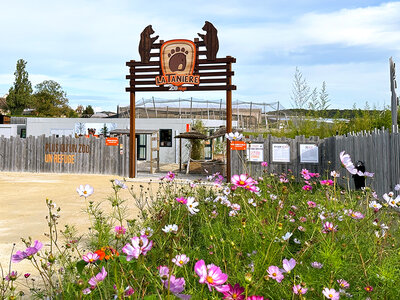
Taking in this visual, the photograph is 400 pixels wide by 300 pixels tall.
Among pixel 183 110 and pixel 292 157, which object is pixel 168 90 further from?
pixel 183 110

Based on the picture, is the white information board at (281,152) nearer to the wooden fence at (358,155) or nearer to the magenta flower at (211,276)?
the wooden fence at (358,155)

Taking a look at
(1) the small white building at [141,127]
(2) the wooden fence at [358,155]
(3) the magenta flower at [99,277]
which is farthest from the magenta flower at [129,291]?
(1) the small white building at [141,127]

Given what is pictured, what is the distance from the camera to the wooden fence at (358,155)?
7.05 m

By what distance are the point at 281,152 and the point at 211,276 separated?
461 inches

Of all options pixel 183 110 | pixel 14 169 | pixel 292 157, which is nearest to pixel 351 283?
pixel 292 157

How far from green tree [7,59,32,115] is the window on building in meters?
37.7

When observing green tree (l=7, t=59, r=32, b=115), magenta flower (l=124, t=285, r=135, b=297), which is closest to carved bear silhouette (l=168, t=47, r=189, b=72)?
magenta flower (l=124, t=285, r=135, b=297)

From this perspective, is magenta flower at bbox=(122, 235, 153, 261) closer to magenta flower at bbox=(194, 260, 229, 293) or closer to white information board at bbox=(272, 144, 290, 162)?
magenta flower at bbox=(194, 260, 229, 293)

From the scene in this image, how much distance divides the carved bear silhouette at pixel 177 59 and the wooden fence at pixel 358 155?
12.4 ft

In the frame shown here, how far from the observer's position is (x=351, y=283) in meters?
2.16

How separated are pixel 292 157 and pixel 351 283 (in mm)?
10559

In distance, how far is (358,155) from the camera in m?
8.76

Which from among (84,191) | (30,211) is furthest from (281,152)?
(84,191)

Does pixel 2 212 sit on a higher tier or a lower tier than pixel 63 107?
lower
